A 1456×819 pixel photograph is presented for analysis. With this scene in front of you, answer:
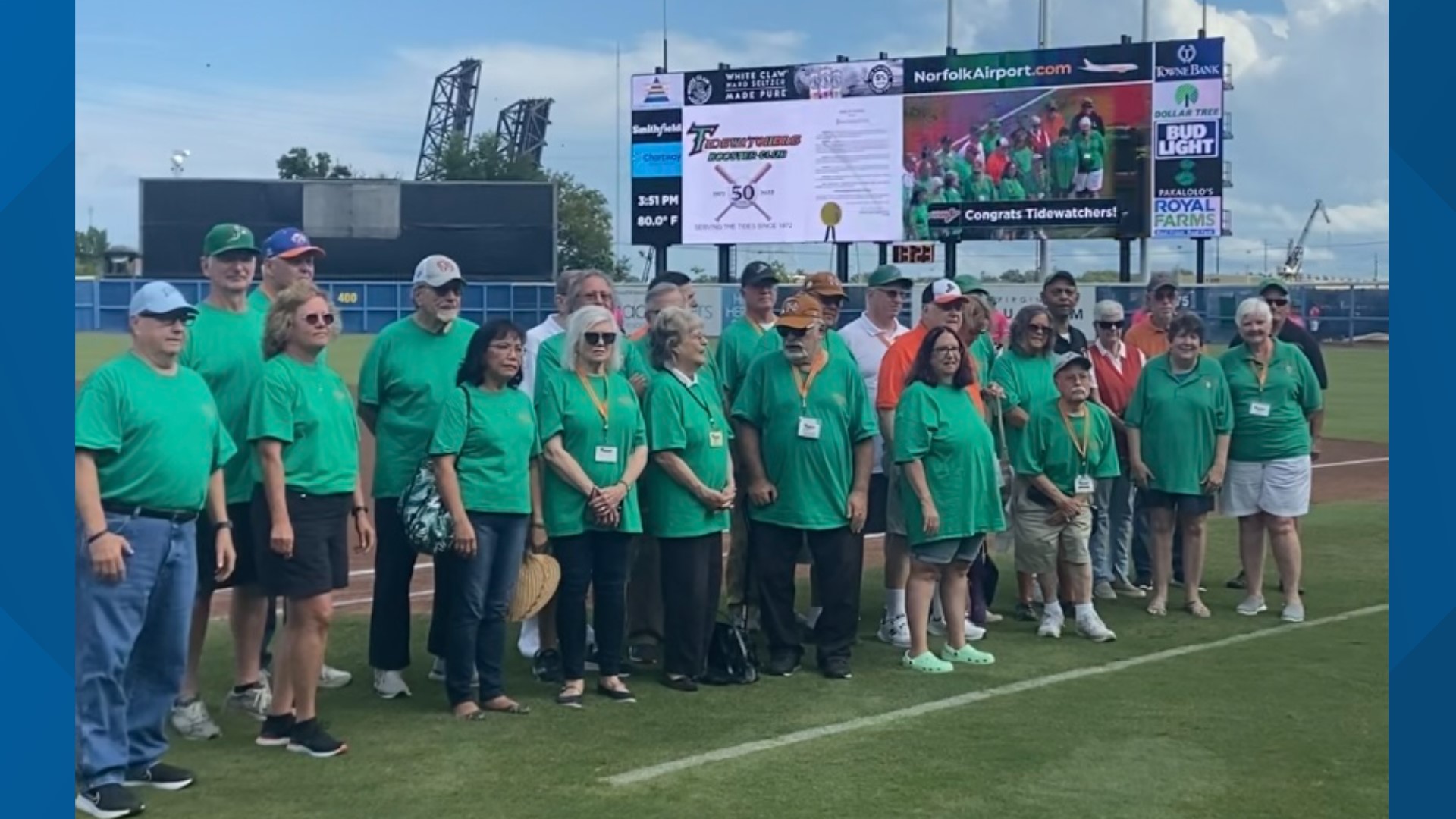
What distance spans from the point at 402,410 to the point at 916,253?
24.1 m

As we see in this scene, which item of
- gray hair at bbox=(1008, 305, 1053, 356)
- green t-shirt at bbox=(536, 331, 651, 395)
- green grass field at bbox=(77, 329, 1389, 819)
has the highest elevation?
gray hair at bbox=(1008, 305, 1053, 356)

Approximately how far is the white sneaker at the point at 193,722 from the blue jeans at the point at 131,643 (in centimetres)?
72

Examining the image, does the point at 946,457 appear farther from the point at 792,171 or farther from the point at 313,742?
the point at 792,171

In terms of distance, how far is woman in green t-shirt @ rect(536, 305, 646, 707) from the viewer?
23.1ft

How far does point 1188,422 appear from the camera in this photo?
30.5 ft

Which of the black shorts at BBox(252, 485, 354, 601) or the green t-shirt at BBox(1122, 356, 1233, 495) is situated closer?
the black shorts at BBox(252, 485, 354, 601)

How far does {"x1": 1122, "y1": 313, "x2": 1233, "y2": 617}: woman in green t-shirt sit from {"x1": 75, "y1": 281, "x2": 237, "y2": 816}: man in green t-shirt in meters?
5.84

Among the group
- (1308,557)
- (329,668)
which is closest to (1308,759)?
(329,668)

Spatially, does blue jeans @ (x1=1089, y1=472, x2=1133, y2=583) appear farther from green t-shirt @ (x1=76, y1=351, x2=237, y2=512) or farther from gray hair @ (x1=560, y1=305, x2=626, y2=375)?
green t-shirt @ (x1=76, y1=351, x2=237, y2=512)

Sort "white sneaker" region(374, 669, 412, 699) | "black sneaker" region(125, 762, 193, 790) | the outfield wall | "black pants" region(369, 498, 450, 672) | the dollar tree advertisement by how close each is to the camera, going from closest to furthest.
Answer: "black sneaker" region(125, 762, 193, 790) < "black pants" region(369, 498, 450, 672) < "white sneaker" region(374, 669, 412, 699) < the dollar tree advertisement < the outfield wall

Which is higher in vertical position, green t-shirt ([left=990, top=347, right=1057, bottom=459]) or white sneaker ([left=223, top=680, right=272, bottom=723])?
green t-shirt ([left=990, top=347, right=1057, bottom=459])

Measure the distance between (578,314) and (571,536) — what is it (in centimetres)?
105

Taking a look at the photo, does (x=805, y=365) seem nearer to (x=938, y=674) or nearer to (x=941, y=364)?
(x=941, y=364)

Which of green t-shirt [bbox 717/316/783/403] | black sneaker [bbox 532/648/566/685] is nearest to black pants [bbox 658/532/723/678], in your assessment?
black sneaker [bbox 532/648/566/685]
